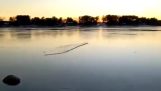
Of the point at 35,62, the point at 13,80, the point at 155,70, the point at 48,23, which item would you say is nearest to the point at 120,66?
the point at 155,70

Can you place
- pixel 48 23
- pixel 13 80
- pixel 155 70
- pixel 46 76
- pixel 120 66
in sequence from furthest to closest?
pixel 48 23
pixel 120 66
pixel 155 70
pixel 46 76
pixel 13 80

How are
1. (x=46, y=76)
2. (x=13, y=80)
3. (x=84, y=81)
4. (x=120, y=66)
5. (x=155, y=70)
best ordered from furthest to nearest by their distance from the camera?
(x=120, y=66) → (x=155, y=70) → (x=46, y=76) → (x=84, y=81) → (x=13, y=80)

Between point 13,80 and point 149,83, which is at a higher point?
point 13,80

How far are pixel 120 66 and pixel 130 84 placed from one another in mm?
3241

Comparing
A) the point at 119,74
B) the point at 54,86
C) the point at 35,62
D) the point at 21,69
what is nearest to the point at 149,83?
the point at 119,74

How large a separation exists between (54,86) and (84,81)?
1.05 metres

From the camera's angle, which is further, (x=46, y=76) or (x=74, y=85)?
(x=46, y=76)

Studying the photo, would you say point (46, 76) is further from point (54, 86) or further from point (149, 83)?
point (149, 83)

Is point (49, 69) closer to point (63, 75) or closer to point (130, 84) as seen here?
point (63, 75)

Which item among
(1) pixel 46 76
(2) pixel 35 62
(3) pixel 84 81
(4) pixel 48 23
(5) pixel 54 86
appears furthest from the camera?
(4) pixel 48 23

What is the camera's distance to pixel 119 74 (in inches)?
401

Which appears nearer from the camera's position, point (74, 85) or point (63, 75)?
point (74, 85)

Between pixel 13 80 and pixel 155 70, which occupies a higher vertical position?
pixel 13 80

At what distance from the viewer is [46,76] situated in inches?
391
